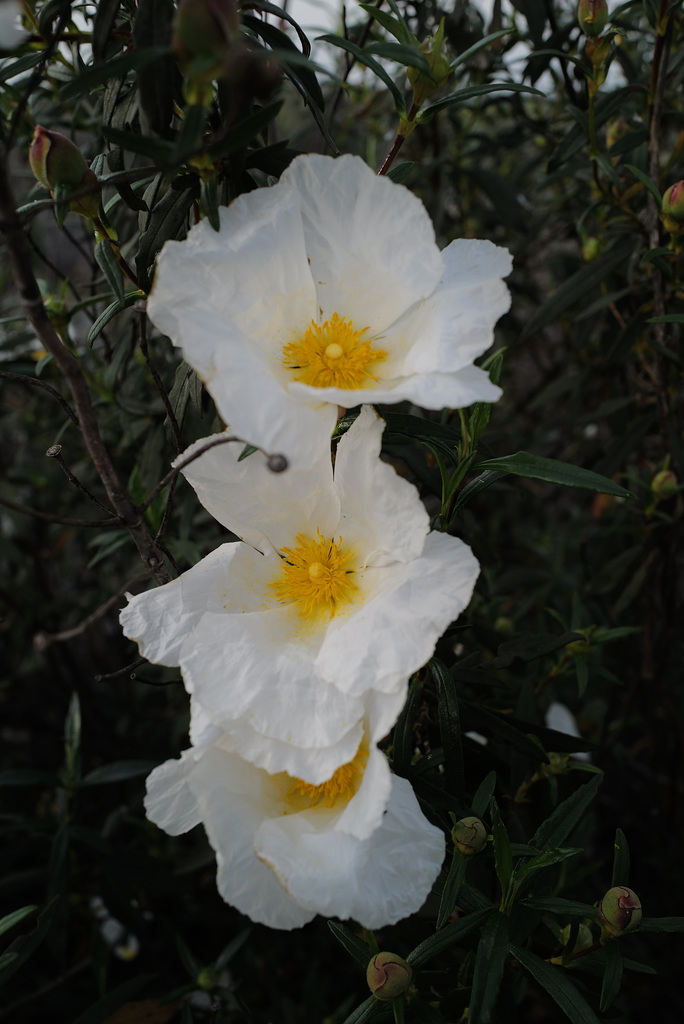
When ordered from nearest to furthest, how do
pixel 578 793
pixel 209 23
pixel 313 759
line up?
pixel 209 23 → pixel 313 759 → pixel 578 793

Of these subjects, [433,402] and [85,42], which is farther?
[85,42]

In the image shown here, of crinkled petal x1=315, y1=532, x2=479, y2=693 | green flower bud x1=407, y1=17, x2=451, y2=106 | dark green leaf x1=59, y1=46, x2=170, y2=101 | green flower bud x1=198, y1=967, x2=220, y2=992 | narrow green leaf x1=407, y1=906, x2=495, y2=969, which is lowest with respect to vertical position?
green flower bud x1=198, y1=967, x2=220, y2=992

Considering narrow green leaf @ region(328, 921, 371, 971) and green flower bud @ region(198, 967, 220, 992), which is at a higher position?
narrow green leaf @ region(328, 921, 371, 971)

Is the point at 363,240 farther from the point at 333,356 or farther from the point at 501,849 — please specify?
the point at 501,849

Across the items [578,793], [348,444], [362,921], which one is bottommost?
[578,793]

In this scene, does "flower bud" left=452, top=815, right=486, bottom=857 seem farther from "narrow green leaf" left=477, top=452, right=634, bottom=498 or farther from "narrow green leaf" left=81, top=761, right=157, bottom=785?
"narrow green leaf" left=81, top=761, right=157, bottom=785

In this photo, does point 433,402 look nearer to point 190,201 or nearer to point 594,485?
point 594,485

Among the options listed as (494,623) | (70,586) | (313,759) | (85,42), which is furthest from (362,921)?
(70,586)

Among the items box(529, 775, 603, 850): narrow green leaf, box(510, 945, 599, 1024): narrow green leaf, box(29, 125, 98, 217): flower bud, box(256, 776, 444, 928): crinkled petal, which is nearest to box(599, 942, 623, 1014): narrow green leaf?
box(510, 945, 599, 1024): narrow green leaf
